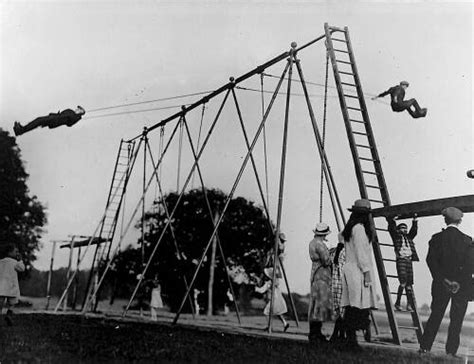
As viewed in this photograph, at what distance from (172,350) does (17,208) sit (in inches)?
844

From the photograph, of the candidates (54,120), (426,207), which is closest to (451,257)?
(426,207)

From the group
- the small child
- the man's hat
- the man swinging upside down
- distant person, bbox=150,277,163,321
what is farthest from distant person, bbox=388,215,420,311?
distant person, bbox=150,277,163,321

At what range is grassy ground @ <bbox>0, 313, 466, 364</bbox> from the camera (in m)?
5.71

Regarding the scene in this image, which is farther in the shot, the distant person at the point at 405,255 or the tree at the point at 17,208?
the tree at the point at 17,208

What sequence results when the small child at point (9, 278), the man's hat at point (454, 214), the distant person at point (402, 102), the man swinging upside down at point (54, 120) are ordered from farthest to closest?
the man swinging upside down at point (54, 120) → the small child at point (9, 278) → the distant person at point (402, 102) → the man's hat at point (454, 214)

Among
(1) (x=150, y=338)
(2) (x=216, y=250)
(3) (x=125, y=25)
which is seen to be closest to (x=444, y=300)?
(1) (x=150, y=338)

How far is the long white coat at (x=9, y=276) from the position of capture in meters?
10.7

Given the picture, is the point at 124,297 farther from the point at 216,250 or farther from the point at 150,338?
the point at 150,338

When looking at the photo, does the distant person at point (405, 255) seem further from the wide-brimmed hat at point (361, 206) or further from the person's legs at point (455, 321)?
the person's legs at point (455, 321)

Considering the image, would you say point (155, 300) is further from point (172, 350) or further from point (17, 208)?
point (17, 208)

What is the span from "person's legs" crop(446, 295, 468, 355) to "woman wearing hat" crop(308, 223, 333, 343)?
1591 millimetres

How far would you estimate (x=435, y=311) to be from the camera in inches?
268

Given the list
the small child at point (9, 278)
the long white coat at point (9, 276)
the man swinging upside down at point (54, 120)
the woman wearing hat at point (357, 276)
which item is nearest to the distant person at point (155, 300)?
the small child at point (9, 278)

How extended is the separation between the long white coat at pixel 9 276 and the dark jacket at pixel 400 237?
22.6 ft
